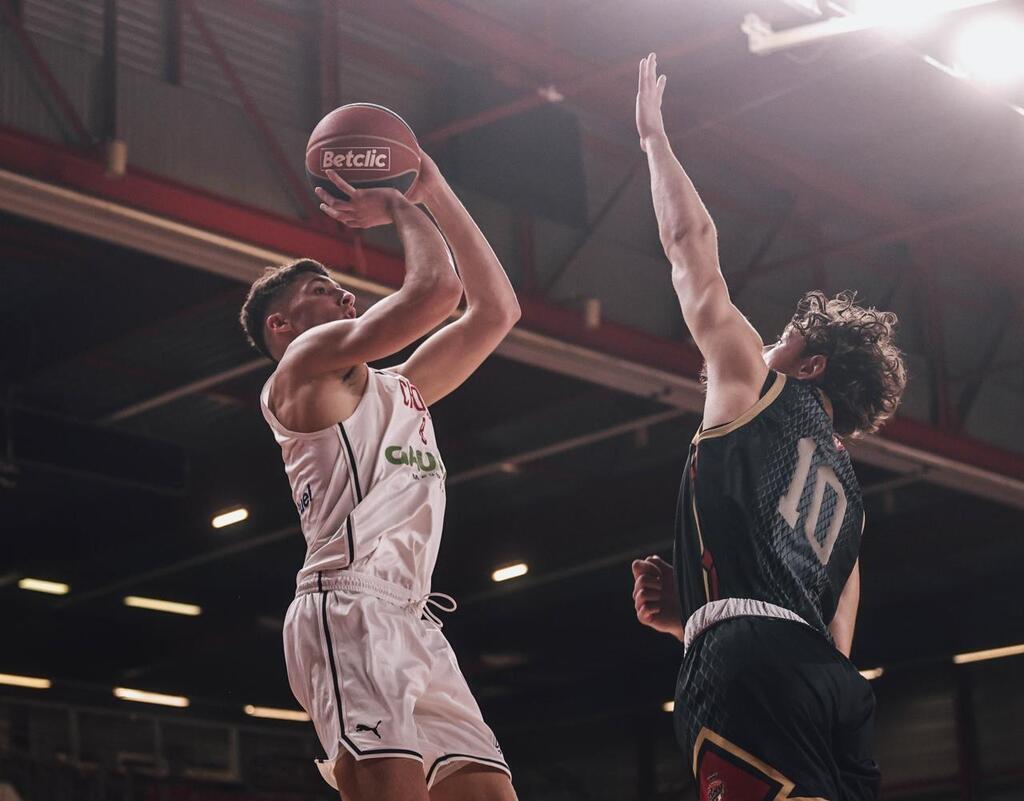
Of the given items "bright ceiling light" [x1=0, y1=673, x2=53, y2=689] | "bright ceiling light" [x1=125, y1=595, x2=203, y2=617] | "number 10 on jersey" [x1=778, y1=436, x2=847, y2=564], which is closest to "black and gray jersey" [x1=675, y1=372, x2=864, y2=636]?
"number 10 on jersey" [x1=778, y1=436, x2=847, y2=564]

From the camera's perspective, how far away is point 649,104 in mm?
4441

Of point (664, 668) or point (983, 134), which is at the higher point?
point (983, 134)

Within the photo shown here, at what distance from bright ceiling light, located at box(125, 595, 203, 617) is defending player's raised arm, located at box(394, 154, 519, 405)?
15.5m

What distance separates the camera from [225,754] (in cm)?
2347

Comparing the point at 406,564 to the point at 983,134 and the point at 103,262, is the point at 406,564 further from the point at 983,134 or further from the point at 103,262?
the point at 983,134

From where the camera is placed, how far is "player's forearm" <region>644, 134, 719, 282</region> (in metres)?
4.03

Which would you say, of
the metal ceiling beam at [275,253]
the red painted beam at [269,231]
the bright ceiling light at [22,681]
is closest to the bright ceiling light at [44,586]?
the bright ceiling light at [22,681]

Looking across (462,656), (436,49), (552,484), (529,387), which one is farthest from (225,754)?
(436,49)

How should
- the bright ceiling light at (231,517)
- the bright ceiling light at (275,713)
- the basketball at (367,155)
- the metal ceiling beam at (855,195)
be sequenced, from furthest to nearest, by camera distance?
the bright ceiling light at (275,713)
the bright ceiling light at (231,517)
the metal ceiling beam at (855,195)
the basketball at (367,155)

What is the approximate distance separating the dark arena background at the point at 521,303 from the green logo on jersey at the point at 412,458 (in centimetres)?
482

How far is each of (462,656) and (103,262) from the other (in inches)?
475

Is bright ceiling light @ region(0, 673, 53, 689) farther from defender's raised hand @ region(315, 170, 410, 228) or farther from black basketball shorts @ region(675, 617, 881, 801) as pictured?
black basketball shorts @ region(675, 617, 881, 801)

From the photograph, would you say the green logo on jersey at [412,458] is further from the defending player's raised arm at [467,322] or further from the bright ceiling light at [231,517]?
the bright ceiling light at [231,517]

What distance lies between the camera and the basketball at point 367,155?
493 centimetres
